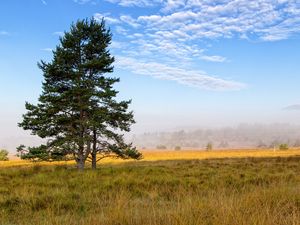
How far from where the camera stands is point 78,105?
67.5 ft

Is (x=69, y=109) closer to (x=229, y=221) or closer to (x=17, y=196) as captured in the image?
(x=17, y=196)

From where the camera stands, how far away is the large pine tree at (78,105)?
20.6 metres

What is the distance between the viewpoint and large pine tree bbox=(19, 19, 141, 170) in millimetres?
20641

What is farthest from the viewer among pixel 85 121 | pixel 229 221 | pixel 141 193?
pixel 85 121

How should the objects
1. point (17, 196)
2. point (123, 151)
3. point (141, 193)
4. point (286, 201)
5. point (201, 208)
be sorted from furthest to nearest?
1. point (123, 151)
2. point (141, 193)
3. point (17, 196)
4. point (286, 201)
5. point (201, 208)

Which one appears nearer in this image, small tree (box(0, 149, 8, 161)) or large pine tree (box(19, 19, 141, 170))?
large pine tree (box(19, 19, 141, 170))

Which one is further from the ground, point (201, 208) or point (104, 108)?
point (104, 108)

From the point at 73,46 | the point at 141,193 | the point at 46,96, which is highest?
the point at 73,46

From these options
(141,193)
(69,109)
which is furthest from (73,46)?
(141,193)

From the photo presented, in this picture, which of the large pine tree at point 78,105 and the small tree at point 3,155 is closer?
the large pine tree at point 78,105

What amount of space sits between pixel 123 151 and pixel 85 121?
3.20 metres

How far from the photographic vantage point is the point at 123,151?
2202cm

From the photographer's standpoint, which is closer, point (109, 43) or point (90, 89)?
point (90, 89)

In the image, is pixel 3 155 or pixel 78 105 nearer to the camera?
pixel 78 105
